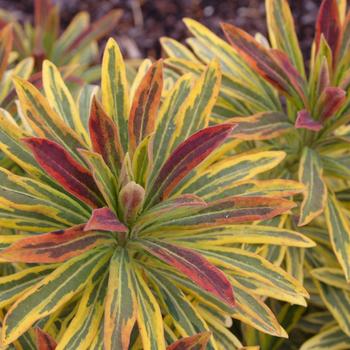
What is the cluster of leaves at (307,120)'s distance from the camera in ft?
4.60

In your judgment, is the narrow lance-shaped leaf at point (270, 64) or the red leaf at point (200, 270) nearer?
the red leaf at point (200, 270)

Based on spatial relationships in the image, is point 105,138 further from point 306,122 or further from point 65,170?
point 306,122

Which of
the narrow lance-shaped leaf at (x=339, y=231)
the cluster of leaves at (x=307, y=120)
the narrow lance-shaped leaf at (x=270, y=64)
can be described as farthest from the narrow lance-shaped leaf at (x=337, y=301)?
the narrow lance-shaped leaf at (x=270, y=64)

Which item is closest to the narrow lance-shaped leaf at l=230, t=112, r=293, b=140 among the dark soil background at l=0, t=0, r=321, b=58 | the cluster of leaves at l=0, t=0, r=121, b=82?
the cluster of leaves at l=0, t=0, r=121, b=82

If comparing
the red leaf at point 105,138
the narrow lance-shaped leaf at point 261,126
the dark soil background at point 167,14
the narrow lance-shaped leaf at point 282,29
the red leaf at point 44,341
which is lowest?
the red leaf at point 44,341

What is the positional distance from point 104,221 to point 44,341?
0.23 meters

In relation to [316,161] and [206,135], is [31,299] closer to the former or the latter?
[206,135]

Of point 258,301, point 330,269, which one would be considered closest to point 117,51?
point 258,301

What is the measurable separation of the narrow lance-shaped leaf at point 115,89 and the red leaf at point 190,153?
99 mm

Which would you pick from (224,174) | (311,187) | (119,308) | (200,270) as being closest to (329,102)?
(311,187)

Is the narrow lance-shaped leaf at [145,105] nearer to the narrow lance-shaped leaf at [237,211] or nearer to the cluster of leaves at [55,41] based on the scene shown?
the narrow lance-shaped leaf at [237,211]

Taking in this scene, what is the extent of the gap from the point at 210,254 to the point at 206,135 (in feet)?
0.68

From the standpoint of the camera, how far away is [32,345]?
1291 millimetres

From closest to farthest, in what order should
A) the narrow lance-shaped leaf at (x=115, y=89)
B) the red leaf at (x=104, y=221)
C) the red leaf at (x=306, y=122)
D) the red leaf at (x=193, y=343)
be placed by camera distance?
the red leaf at (x=104, y=221)
the red leaf at (x=193, y=343)
the narrow lance-shaped leaf at (x=115, y=89)
the red leaf at (x=306, y=122)
